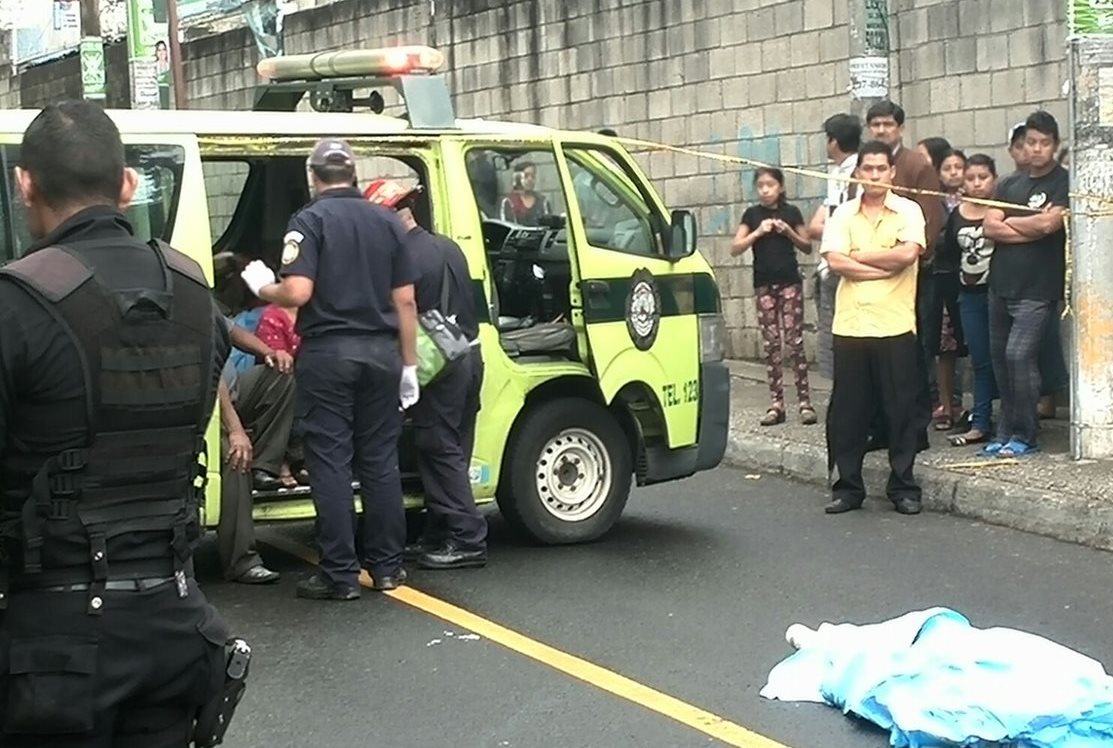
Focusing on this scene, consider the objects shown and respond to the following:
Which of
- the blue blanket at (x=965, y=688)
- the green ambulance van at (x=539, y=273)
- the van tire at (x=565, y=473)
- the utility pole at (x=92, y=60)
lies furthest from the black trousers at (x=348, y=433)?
the utility pole at (x=92, y=60)

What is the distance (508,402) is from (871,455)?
107 inches

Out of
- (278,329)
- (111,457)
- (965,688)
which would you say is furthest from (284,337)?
(111,457)

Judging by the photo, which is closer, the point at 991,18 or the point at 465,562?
the point at 465,562

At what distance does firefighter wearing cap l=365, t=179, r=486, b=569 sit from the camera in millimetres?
7797

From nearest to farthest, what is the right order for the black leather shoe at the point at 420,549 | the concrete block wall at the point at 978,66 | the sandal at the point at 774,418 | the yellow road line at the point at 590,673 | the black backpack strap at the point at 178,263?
the black backpack strap at the point at 178,263 < the yellow road line at the point at 590,673 < the black leather shoe at the point at 420,549 < the sandal at the point at 774,418 < the concrete block wall at the point at 978,66

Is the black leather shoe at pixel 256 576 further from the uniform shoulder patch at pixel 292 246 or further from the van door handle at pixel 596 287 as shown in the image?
the van door handle at pixel 596 287

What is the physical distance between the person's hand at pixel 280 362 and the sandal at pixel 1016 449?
3.98 metres

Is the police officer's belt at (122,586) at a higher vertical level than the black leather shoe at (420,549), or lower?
higher

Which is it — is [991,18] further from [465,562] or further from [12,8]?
[12,8]

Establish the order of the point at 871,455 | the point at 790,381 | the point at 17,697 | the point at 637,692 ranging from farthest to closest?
the point at 790,381
the point at 871,455
the point at 637,692
the point at 17,697

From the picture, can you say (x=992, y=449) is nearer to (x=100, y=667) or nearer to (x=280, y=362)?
(x=280, y=362)

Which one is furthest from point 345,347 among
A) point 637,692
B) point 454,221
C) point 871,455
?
point 871,455

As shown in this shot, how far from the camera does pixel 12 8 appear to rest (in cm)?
2891

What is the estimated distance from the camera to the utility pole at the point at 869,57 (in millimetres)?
11008
